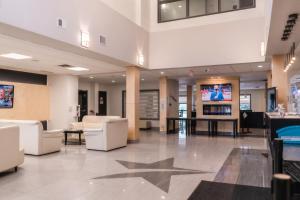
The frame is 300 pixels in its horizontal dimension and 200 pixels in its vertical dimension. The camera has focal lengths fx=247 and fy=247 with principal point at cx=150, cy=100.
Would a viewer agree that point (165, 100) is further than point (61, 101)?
Yes

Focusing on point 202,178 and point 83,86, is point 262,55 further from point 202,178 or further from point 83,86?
point 83,86

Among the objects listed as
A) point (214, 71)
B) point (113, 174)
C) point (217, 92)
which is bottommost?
point (113, 174)

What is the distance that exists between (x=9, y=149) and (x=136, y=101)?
469 cm

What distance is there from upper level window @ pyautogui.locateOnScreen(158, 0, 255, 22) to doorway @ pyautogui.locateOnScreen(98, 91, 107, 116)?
6.91 m

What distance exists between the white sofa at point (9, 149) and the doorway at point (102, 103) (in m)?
9.41

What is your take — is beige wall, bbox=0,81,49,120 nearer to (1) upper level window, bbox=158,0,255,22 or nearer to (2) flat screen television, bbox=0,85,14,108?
(2) flat screen television, bbox=0,85,14,108

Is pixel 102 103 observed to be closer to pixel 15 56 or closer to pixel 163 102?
pixel 163 102

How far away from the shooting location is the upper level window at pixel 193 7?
8227 mm

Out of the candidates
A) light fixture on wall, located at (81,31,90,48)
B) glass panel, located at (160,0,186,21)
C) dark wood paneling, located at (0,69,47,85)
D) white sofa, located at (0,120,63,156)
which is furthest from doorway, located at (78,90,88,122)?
light fixture on wall, located at (81,31,90,48)

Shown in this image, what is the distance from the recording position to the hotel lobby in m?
3.87

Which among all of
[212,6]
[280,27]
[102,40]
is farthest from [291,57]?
[102,40]

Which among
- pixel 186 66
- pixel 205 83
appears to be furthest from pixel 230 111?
pixel 186 66

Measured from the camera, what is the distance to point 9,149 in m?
4.71

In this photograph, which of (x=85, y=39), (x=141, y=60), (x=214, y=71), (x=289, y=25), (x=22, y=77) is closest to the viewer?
(x=289, y=25)
